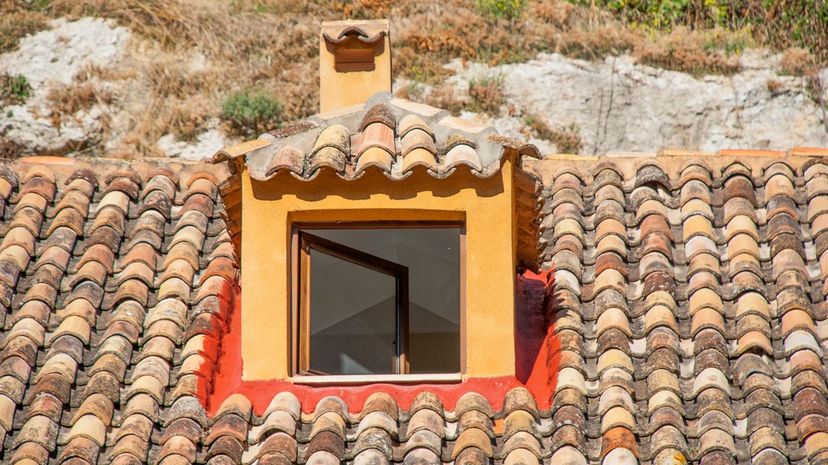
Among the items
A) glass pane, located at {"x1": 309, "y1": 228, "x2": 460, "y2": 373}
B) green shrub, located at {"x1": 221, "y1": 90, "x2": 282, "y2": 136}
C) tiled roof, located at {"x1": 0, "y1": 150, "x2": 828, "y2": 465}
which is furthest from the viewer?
green shrub, located at {"x1": 221, "y1": 90, "x2": 282, "y2": 136}

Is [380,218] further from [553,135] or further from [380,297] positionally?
[553,135]

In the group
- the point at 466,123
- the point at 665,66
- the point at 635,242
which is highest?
the point at 665,66

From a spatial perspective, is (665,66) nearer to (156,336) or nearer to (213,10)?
(213,10)

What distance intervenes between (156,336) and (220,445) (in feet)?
4.08

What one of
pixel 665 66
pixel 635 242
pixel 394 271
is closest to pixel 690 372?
pixel 635 242

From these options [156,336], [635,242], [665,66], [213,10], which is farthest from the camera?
[213,10]

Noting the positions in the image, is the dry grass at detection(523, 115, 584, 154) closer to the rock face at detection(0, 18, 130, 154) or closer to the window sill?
the rock face at detection(0, 18, 130, 154)

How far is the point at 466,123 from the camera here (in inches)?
340

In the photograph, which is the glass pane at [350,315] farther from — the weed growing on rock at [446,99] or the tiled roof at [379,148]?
the weed growing on rock at [446,99]

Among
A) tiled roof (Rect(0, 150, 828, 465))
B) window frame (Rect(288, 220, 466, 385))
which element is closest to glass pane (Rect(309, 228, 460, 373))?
window frame (Rect(288, 220, 466, 385))

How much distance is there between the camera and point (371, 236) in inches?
344

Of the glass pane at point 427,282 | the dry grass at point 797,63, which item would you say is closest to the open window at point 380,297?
the glass pane at point 427,282

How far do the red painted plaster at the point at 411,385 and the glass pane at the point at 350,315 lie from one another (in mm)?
565

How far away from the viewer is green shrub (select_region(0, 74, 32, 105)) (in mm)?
19547
